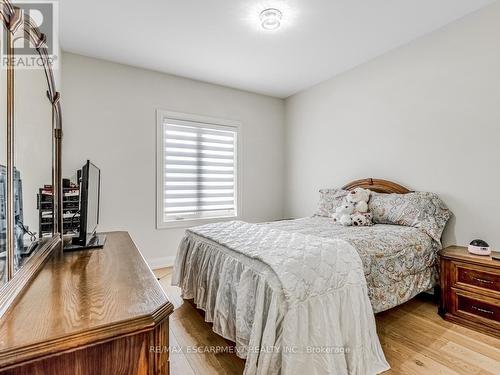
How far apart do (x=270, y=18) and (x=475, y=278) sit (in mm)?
2742

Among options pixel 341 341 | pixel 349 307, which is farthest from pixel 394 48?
pixel 341 341

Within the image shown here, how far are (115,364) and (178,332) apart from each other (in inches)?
59.9

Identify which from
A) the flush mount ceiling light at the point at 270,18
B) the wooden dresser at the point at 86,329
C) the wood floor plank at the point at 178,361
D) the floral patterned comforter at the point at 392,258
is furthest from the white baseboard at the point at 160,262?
the flush mount ceiling light at the point at 270,18

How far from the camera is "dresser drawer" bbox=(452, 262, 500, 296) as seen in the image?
195 cm

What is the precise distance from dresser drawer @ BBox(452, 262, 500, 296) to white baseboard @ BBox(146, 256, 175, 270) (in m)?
3.14

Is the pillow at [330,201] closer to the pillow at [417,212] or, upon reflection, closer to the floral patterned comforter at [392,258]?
the pillow at [417,212]

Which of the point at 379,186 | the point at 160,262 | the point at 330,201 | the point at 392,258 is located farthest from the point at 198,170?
the point at 392,258

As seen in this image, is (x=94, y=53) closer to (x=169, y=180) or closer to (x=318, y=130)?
(x=169, y=180)

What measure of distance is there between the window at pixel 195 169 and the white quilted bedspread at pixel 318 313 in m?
2.14

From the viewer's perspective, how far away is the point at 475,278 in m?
2.04

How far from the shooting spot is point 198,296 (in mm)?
2197

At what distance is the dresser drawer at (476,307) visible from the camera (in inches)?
77.1

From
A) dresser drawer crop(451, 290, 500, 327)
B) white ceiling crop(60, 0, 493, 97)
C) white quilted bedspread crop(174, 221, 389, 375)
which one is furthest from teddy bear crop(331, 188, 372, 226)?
white ceiling crop(60, 0, 493, 97)

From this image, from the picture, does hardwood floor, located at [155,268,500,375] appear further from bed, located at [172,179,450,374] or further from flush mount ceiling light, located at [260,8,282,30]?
flush mount ceiling light, located at [260,8,282,30]
